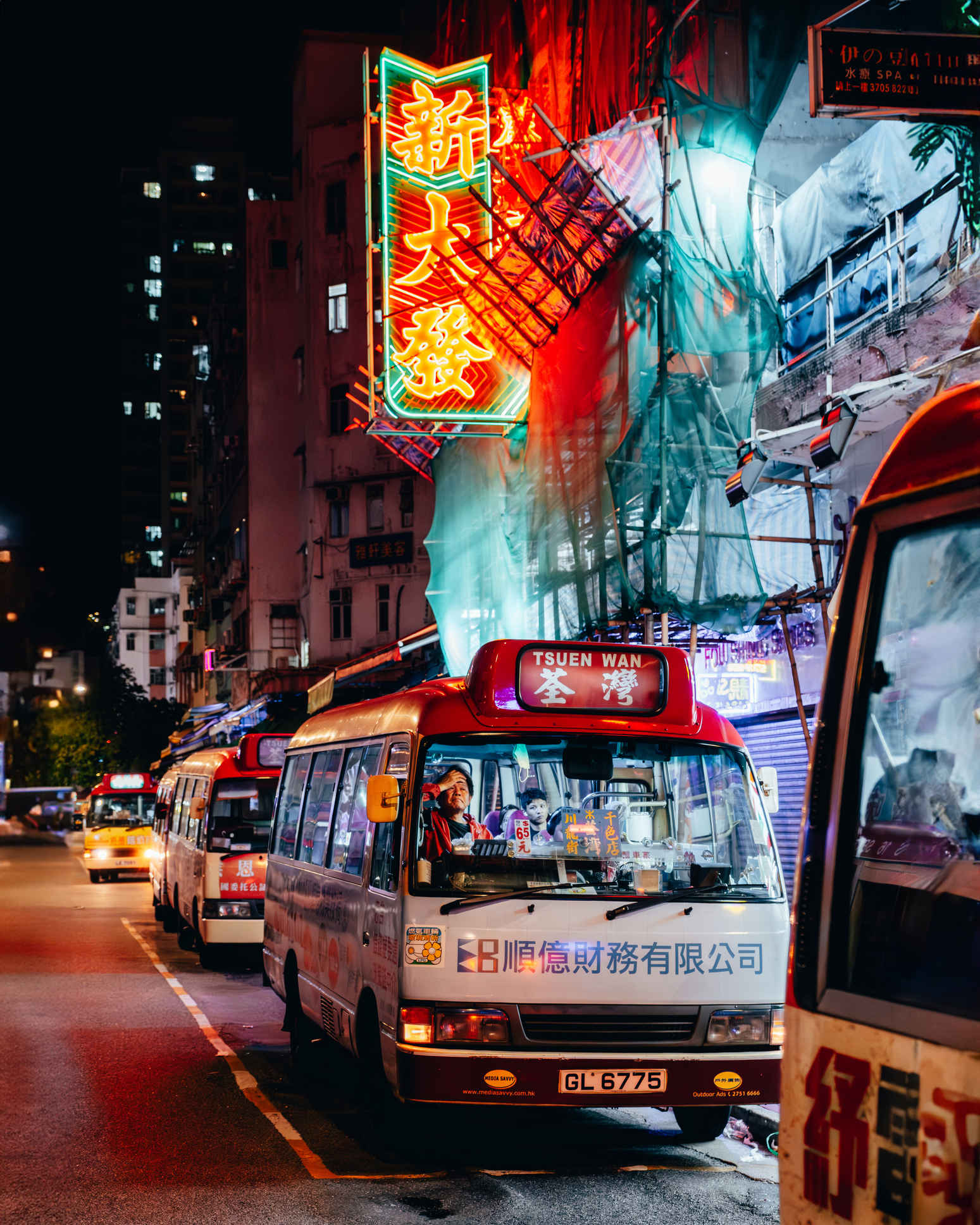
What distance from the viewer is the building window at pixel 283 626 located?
1949 inches

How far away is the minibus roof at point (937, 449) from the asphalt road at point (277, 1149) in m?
4.21

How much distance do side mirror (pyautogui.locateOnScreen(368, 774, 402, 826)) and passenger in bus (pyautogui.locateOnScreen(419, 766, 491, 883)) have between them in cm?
16

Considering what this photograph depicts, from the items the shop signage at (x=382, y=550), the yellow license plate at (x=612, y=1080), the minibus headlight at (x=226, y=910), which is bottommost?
the minibus headlight at (x=226, y=910)

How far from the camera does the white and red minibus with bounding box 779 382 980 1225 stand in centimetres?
345

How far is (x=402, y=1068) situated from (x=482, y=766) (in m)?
1.67

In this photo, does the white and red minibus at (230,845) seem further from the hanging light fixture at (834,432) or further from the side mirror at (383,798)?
the hanging light fixture at (834,432)

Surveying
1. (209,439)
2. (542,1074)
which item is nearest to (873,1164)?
(542,1074)

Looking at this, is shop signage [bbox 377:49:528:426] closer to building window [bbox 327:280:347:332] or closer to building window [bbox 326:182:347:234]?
building window [bbox 327:280:347:332]

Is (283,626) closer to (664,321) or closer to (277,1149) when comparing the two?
(664,321)

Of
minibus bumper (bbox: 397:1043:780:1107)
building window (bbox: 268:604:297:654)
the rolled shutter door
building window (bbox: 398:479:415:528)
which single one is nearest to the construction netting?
the rolled shutter door

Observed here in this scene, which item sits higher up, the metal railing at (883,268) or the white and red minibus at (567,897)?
the metal railing at (883,268)

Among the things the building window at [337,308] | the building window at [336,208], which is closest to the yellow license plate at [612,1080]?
the building window at [337,308]

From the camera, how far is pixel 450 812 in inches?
306

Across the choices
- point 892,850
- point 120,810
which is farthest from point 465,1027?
point 120,810
